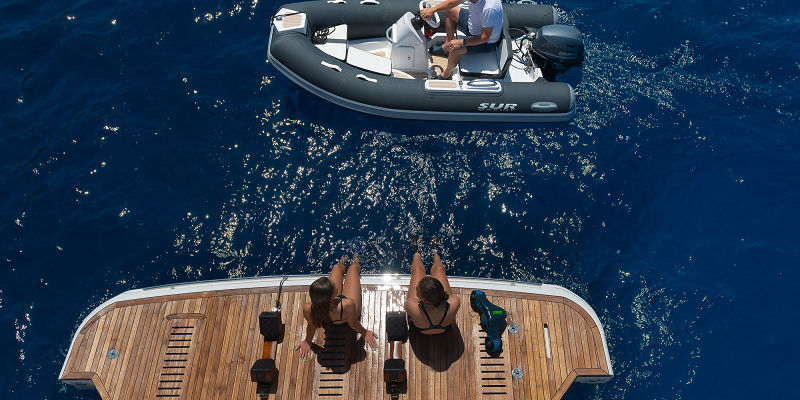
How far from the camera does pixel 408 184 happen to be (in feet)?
32.9

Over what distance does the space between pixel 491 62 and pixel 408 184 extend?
3.75m

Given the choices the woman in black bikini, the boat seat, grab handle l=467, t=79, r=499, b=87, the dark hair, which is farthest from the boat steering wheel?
the dark hair

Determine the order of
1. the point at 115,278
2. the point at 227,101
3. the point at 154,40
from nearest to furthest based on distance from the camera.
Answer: the point at 115,278 → the point at 227,101 → the point at 154,40

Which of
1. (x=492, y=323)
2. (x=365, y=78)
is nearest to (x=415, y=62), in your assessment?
(x=365, y=78)

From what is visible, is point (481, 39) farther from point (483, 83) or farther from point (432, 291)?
point (432, 291)

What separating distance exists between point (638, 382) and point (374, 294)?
4.83m

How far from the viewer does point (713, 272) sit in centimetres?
952

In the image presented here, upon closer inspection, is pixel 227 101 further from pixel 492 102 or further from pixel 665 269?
pixel 665 269

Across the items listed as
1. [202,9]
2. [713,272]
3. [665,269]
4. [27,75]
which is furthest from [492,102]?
[27,75]

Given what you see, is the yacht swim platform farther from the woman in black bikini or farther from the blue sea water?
the blue sea water

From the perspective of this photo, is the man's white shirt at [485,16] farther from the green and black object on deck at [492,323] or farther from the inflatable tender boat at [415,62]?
the green and black object on deck at [492,323]

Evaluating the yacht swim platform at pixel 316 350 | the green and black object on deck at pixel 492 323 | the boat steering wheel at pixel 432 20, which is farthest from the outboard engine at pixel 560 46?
the green and black object on deck at pixel 492 323

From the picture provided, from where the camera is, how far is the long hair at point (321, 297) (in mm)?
6457

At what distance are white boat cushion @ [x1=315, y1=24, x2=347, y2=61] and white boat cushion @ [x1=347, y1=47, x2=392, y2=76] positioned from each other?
0.60ft
